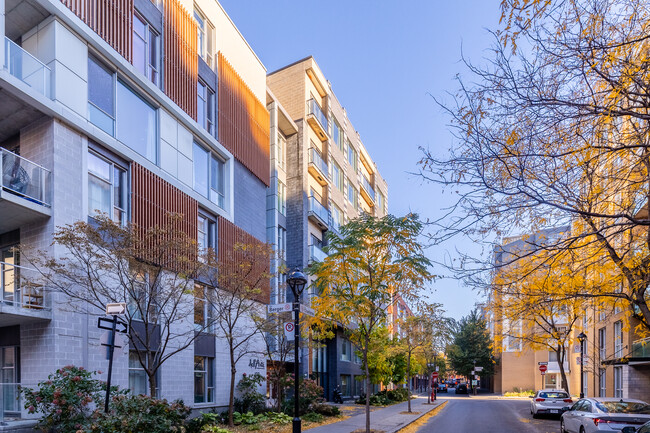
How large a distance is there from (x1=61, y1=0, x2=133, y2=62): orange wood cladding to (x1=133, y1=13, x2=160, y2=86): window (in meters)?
0.77

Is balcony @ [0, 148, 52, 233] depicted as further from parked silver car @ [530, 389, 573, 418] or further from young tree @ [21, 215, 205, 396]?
parked silver car @ [530, 389, 573, 418]

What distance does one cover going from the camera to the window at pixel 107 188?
15547 millimetres

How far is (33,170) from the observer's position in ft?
45.2

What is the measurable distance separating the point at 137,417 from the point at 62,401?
2.37 m

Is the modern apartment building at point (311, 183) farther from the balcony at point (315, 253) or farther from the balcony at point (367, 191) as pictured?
the balcony at point (367, 191)

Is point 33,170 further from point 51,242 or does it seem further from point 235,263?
point 235,263

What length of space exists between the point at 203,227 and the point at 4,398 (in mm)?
9549

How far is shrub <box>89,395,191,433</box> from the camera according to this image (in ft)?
34.1

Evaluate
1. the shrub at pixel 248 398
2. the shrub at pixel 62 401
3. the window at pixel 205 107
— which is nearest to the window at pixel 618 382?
the shrub at pixel 248 398

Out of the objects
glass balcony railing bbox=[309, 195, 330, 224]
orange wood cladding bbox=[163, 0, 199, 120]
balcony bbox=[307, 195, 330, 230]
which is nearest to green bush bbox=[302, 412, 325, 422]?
orange wood cladding bbox=[163, 0, 199, 120]

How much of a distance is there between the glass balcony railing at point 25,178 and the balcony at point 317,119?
72.3 ft

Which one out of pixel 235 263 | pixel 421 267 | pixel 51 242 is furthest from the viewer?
pixel 235 263

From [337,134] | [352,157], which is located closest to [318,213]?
[337,134]

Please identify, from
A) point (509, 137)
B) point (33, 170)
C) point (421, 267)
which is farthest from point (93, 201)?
point (509, 137)
